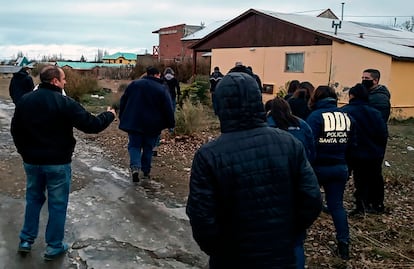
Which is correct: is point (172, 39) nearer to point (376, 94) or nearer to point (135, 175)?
point (135, 175)

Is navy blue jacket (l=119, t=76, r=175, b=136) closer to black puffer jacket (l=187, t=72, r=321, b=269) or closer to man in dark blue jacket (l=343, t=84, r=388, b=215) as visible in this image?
man in dark blue jacket (l=343, t=84, r=388, b=215)

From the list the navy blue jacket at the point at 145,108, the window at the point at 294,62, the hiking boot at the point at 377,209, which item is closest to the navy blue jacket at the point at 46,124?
the navy blue jacket at the point at 145,108

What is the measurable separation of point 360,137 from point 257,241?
365 centimetres

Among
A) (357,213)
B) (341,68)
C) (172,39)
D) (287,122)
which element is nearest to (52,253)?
(287,122)

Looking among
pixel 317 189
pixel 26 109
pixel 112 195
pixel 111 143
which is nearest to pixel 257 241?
pixel 317 189

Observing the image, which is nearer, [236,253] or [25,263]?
[236,253]

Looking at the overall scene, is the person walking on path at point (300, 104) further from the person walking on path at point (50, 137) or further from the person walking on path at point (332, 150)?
the person walking on path at point (50, 137)

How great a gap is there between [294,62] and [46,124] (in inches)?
715

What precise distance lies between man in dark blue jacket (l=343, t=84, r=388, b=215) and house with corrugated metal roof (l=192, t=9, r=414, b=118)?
40.1 ft

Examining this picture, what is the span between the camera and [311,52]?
20328 millimetres

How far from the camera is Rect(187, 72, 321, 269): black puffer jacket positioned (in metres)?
2.44

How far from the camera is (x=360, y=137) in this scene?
574 centimetres

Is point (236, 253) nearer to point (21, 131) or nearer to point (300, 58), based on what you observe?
point (21, 131)

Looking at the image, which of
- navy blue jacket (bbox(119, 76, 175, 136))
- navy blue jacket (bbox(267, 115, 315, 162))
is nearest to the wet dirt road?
navy blue jacket (bbox(119, 76, 175, 136))
